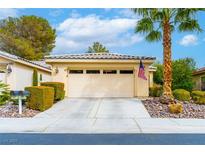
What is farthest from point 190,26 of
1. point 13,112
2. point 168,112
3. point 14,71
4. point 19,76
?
point 19,76

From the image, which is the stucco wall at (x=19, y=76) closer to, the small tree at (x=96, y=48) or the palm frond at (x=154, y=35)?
the palm frond at (x=154, y=35)

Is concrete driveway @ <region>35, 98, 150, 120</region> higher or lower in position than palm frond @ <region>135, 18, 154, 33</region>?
lower

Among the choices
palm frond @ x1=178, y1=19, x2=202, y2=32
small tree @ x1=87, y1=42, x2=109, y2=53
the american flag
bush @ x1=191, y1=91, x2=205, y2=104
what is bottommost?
bush @ x1=191, y1=91, x2=205, y2=104

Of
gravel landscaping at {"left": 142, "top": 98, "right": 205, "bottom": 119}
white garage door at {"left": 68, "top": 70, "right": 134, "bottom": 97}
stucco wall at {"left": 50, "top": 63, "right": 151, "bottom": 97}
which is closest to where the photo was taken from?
gravel landscaping at {"left": 142, "top": 98, "right": 205, "bottom": 119}

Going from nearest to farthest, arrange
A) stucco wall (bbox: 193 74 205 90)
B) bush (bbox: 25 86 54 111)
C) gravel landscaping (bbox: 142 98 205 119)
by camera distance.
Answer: gravel landscaping (bbox: 142 98 205 119)
bush (bbox: 25 86 54 111)
stucco wall (bbox: 193 74 205 90)

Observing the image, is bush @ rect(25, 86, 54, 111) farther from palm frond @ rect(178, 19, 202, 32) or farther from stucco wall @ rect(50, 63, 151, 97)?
palm frond @ rect(178, 19, 202, 32)

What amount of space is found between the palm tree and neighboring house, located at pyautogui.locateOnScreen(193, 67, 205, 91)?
1070 cm

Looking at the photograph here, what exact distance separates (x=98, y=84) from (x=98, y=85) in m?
0.06

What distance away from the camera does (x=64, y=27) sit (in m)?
28.0

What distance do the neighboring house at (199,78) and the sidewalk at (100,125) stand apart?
16.2 meters

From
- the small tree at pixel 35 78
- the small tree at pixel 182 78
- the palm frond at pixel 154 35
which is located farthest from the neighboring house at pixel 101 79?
the small tree at pixel 182 78

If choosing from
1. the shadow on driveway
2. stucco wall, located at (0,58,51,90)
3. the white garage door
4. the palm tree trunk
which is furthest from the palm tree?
the shadow on driveway

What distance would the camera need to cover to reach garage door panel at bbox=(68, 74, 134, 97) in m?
22.7
